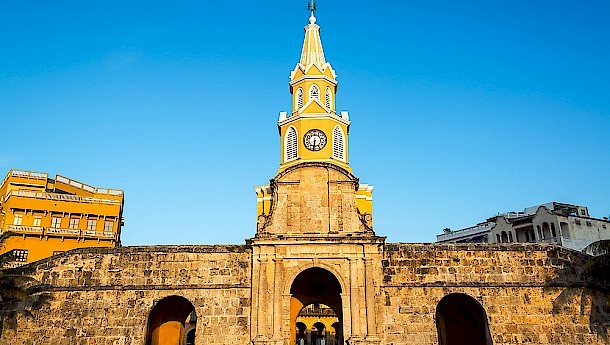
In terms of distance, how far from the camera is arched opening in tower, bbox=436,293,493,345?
24219mm

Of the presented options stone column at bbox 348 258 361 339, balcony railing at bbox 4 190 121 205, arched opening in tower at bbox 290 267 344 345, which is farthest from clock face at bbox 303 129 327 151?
balcony railing at bbox 4 190 121 205

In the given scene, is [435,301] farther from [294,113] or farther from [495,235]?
[495,235]

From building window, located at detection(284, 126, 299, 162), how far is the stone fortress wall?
39.3ft

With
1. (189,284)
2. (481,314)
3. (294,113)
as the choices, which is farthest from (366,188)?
(189,284)

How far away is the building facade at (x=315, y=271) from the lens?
22.5 meters

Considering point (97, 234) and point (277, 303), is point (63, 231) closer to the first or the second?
point (97, 234)

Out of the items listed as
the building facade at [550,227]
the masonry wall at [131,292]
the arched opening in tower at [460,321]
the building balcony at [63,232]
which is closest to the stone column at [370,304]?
the arched opening in tower at [460,321]

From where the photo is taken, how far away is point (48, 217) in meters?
42.3

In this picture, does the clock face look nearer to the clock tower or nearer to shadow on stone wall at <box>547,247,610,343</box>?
the clock tower

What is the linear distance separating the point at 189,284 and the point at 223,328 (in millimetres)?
2544

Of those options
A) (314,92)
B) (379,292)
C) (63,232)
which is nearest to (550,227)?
(314,92)

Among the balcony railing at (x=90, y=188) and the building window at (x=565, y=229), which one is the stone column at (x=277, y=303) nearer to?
the balcony railing at (x=90, y=188)

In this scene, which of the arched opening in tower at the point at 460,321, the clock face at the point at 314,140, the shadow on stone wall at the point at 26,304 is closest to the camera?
the shadow on stone wall at the point at 26,304

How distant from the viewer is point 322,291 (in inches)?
1021
